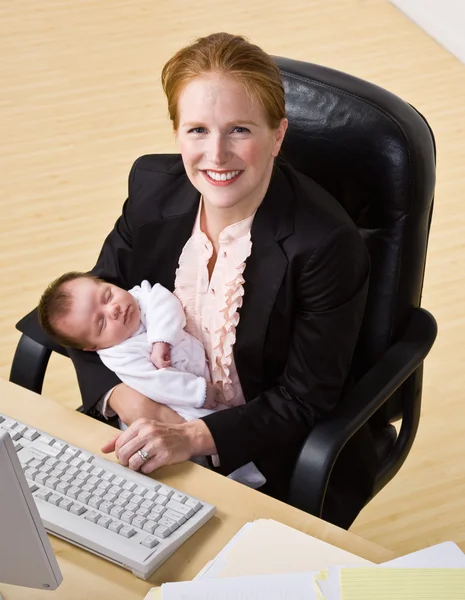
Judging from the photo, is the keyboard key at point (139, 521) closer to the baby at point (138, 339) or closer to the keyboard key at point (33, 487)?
the keyboard key at point (33, 487)

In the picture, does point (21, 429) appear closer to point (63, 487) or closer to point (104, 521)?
point (63, 487)

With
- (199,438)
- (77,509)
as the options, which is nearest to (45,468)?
(77,509)

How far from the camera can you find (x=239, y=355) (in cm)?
225

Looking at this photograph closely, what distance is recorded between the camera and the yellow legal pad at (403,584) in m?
1.50

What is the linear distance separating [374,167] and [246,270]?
35 centimetres

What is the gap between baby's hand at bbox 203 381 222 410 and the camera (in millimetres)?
2293

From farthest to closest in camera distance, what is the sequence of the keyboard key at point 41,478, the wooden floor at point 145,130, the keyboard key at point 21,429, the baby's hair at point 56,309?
1. the wooden floor at point 145,130
2. the baby's hair at point 56,309
3. the keyboard key at point 21,429
4. the keyboard key at point 41,478

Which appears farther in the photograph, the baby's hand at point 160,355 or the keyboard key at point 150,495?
the baby's hand at point 160,355

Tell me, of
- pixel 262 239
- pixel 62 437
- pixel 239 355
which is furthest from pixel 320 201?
pixel 62 437

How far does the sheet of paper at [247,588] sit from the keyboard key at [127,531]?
7.9 inches

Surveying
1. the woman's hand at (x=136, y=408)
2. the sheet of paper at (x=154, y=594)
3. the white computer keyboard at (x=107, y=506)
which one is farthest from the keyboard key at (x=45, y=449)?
the sheet of paper at (x=154, y=594)

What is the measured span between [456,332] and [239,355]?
1845 mm

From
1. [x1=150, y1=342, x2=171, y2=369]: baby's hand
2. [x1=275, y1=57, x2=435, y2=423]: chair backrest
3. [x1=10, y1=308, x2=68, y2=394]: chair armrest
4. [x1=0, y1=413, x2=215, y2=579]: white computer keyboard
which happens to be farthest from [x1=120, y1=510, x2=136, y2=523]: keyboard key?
[x1=275, y1=57, x2=435, y2=423]: chair backrest

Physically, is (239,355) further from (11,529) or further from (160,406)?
(11,529)
